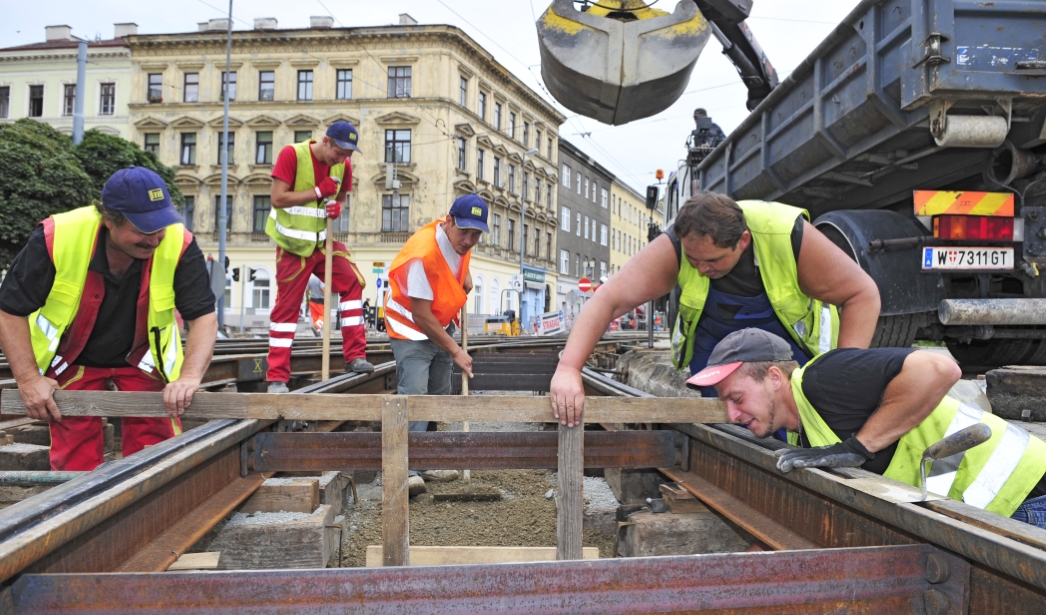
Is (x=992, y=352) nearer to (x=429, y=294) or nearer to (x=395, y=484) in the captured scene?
(x=429, y=294)

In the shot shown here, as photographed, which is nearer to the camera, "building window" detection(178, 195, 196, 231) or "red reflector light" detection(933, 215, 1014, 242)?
"red reflector light" detection(933, 215, 1014, 242)

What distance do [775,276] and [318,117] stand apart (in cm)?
3843

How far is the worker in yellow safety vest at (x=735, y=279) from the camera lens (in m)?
2.63

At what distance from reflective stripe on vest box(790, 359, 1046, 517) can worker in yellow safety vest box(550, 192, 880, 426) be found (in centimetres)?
69

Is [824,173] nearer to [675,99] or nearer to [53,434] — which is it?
[675,99]

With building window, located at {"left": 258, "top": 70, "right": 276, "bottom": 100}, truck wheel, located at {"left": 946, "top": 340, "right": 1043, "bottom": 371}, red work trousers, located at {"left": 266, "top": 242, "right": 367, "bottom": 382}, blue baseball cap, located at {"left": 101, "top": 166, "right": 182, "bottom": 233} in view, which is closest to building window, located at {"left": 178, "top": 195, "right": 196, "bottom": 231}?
building window, located at {"left": 258, "top": 70, "right": 276, "bottom": 100}

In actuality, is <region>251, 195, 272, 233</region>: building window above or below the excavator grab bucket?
above

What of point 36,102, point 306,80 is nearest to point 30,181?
point 306,80

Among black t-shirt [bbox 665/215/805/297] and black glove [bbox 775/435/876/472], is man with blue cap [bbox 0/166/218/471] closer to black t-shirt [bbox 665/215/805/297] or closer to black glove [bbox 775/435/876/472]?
black t-shirt [bbox 665/215/805/297]

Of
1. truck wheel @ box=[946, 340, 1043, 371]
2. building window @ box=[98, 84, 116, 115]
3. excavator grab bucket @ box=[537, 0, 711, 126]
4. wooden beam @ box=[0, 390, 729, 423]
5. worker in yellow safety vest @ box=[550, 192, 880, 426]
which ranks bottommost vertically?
wooden beam @ box=[0, 390, 729, 423]

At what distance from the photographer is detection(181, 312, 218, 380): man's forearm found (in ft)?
9.59

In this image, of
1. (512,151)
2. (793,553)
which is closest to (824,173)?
(793,553)

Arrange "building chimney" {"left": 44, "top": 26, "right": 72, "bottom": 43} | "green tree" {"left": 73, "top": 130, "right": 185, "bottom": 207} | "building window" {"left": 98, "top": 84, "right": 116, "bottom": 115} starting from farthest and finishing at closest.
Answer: "building chimney" {"left": 44, "top": 26, "right": 72, "bottom": 43} → "building window" {"left": 98, "top": 84, "right": 116, "bottom": 115} → "green tree" {"left": 73, "top": 130, "right": 185, "bottom": 207}

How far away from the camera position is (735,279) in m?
3.08
